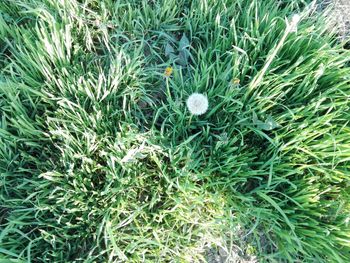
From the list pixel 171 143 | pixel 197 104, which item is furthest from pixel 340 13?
pixel 171 143

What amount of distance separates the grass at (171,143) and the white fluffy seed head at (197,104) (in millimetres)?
30

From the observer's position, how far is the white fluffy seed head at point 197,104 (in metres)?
1.49

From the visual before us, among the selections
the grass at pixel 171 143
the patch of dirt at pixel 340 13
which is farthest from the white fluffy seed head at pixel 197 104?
the patch of dirt at pixel 340 13

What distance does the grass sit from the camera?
1.40 m

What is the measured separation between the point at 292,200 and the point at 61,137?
847 millimetres

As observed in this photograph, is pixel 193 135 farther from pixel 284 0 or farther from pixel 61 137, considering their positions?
pixel 284 0

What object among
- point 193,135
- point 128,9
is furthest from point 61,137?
point 128,9

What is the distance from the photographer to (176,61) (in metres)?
1.65

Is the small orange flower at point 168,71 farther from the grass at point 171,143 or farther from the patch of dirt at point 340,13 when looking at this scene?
the patch of dirt at point 340,13

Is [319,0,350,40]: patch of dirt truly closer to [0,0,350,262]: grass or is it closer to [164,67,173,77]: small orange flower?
[0,0,350,262]: grass

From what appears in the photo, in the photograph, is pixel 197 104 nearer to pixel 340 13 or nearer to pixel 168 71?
pixel 168 71

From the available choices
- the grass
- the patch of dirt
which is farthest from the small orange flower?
the patch of dirt

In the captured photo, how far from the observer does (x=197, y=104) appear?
4.90ft

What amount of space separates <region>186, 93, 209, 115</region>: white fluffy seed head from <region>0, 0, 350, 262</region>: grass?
3 cm
